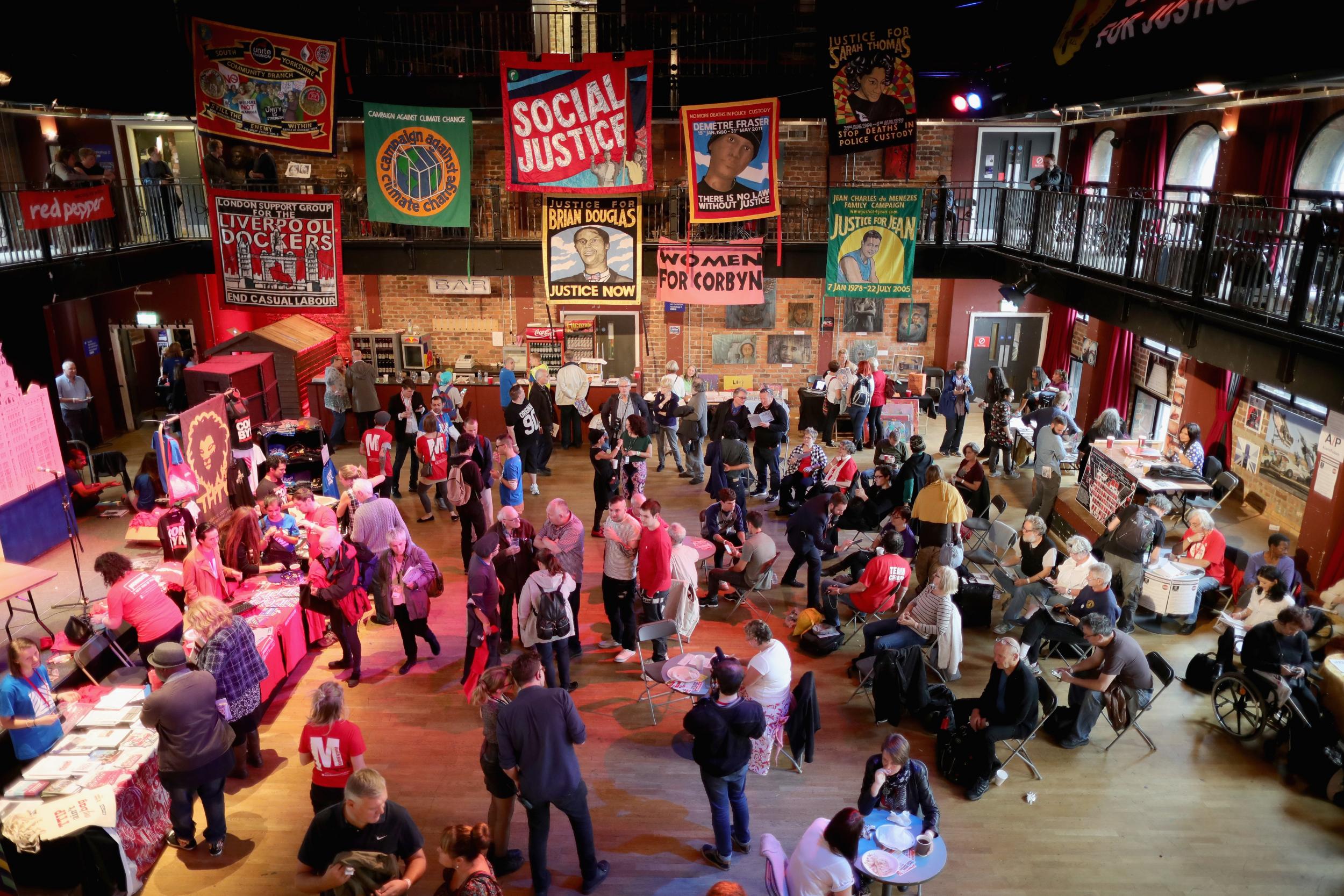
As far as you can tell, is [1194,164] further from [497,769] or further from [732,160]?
[497,769]

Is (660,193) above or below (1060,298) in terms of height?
above

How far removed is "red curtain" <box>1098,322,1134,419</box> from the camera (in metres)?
14.2

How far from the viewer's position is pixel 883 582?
8117 mm

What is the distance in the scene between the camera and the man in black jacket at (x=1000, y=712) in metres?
6.34

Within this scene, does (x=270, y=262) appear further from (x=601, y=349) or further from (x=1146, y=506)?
(x=1146, y=506)

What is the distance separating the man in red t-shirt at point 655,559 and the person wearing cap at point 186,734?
11.5 feet

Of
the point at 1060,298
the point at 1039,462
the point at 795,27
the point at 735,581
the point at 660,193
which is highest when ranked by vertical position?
the point at 795,27

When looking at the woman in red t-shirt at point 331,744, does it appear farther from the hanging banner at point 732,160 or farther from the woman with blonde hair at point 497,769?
the hanging banner at point 732,160

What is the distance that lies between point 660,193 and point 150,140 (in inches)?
395

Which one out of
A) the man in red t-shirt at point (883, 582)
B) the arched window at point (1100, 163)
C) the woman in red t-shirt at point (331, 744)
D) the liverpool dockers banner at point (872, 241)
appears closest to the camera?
the woman in red t-shirt at point (331, 744)

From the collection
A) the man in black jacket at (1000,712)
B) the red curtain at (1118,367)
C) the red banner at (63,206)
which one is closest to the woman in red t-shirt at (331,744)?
the man in black jacket at (1000,712)

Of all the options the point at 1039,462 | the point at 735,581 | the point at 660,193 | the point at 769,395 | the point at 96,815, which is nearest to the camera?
the point at 96,815

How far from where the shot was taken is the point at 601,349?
679 inches

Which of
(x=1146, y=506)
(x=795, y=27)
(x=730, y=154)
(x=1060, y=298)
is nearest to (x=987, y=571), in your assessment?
(x=1146, y=506)
